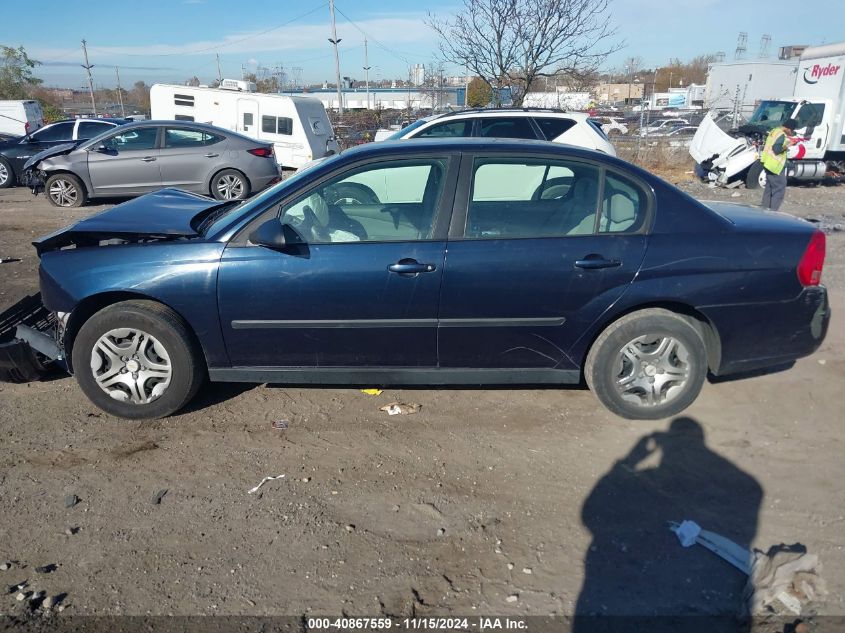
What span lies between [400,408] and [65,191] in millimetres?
10530

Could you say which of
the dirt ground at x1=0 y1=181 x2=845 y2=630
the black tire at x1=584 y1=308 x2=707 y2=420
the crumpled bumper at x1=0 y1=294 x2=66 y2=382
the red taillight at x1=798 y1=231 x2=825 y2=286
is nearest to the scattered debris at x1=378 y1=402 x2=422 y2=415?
the dirt ground at x1=0 y1=181 x2=845 y2=630

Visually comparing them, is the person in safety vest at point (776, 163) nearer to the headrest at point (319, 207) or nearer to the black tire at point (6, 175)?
the headrest at point (319, 207)

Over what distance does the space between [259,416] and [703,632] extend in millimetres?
2757

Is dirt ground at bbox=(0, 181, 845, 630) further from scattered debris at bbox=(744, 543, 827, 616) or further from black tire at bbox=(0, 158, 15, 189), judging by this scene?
black tire at bbox=(0, 158, 15, 189)

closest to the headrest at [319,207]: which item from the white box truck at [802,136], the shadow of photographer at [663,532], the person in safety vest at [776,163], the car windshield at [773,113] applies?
the shadow of photographer at [663,532]

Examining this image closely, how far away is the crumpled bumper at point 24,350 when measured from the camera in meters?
4.16

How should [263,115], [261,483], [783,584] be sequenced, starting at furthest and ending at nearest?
[263,115] < [261,483] < [783,584]

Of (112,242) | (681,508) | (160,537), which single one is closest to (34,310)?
(112,242)

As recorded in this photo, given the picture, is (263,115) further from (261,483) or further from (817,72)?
(261,483)

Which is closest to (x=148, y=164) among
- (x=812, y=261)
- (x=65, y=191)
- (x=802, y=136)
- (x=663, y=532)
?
(x=65, y=191)

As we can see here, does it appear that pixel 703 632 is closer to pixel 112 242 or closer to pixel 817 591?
pixel 817 591

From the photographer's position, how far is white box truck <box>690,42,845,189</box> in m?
15.1

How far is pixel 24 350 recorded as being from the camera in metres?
4.18

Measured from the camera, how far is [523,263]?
3.76 metres
